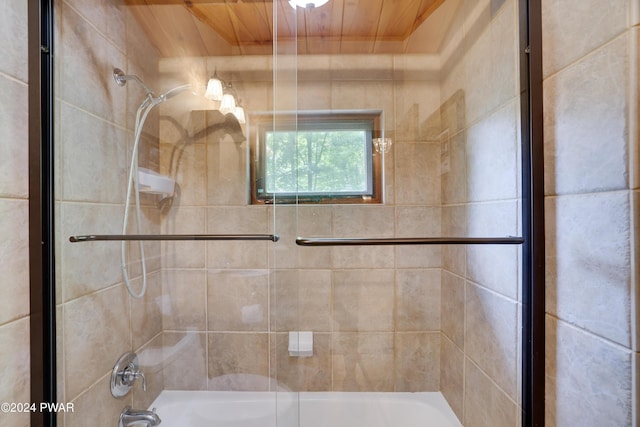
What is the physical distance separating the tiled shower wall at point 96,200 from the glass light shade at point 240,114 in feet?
1.05

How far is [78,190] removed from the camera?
0.80m

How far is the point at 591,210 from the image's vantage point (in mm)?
524

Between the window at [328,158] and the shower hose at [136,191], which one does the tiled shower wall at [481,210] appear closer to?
the window at [328,158]

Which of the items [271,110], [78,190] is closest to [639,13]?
[271,110]

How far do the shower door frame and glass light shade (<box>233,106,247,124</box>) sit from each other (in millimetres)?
558

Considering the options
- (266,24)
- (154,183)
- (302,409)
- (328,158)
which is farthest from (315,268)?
(266,24)

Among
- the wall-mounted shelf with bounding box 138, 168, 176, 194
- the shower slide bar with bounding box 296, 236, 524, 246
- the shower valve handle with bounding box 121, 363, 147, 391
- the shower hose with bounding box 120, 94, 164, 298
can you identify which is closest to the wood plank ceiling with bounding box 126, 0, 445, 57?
the shower hose with bounding box 120, 94, 164, 298

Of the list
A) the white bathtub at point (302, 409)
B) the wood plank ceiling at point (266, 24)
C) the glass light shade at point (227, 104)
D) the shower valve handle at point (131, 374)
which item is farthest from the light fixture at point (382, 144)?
the shower valve handle at point (131, 374)

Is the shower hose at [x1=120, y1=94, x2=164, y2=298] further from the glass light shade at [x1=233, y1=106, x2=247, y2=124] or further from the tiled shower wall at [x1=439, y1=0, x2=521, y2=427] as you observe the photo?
the tiled shower wall at [x1=439, y1=0, x2=521, y2=427]

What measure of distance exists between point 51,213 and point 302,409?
3.90 ft

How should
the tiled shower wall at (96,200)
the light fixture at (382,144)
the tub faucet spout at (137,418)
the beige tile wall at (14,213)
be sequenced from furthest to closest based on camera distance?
the light fixture at (382,144), the tub faucet spout at (137,418), the tiled shower wall at (96,200), the beige tile wall at (14,213)

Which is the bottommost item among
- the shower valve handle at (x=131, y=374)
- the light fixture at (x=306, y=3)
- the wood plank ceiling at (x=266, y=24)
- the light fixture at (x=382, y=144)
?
the shower valve handle at (x=131, y=374)

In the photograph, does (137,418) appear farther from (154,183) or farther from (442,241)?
(442,241)

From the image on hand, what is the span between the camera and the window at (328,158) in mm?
1104
